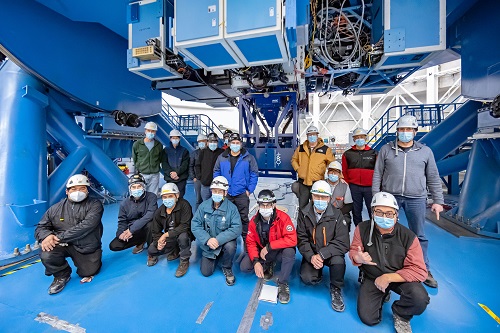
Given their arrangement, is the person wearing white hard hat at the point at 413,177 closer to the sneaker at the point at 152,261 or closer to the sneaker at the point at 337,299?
the sneaker at the point at 337,299

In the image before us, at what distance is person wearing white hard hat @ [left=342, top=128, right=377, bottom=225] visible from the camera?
136 inches

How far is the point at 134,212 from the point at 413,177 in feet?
12.9

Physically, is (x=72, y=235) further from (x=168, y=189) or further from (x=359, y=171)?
(x=359, y=171)

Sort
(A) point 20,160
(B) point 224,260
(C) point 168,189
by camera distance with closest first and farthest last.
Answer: (B) point 224,260
(C) point 168,189
(A) point 20,160

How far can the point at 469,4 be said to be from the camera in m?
4.25

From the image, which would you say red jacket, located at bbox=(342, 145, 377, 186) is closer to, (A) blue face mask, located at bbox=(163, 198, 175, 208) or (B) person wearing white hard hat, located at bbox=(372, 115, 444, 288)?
(B) person wearing white hard hat, located at bbox=(372, 115, 444, 288)

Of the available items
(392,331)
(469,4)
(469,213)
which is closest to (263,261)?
(392,331)

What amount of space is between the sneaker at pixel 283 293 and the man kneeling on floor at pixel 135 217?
2.21 meters

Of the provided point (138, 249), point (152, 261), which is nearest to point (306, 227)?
point (152, 261)

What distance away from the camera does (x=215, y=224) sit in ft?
10.3

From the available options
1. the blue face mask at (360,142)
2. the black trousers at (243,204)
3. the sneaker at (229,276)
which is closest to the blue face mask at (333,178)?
the blue face mask at (360,142)

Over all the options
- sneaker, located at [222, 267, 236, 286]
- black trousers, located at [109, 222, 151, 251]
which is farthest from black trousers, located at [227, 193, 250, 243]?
black trousers, located at [109, 222, 151, 251]

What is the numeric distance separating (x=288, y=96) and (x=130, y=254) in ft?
16.1

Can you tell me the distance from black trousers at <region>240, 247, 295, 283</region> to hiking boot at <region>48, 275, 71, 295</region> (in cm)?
220
